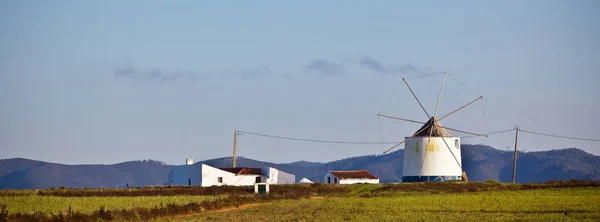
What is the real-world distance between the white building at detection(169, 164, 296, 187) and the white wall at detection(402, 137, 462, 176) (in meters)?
19.4

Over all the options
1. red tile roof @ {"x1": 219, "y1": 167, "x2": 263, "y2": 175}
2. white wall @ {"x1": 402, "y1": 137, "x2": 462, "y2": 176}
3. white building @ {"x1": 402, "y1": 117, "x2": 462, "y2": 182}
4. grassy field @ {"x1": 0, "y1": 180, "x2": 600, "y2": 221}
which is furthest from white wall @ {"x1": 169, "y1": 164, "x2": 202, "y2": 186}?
grassy field @ {"x1": 0, "y1": 180, "x2": 600, "y2": 221}

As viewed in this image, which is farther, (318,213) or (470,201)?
(470,201)

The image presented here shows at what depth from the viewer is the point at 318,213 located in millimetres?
45406

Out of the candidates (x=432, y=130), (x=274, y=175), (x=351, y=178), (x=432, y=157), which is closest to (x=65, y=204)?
(x=432, y=157)

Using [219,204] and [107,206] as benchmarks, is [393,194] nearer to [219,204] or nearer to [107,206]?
[219,204]

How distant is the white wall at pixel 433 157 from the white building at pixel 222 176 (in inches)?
763

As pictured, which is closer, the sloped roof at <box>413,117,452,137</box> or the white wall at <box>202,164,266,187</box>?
the sloped roof at <box>413,117,452,137</box>

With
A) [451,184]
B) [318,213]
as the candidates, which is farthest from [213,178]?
[318,213]

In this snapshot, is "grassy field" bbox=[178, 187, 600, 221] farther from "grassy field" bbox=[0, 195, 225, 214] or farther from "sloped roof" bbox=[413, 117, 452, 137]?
"sloped roof" bbox=[413, 117, 452, 137]

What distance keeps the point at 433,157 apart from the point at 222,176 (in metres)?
25.8

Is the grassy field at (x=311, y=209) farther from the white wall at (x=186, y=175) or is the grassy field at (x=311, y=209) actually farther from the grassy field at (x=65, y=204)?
the white wall at (x=186, y=175)

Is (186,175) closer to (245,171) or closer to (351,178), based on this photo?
(245,171)

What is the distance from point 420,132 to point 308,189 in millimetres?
21133

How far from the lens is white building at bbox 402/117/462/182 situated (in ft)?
310
